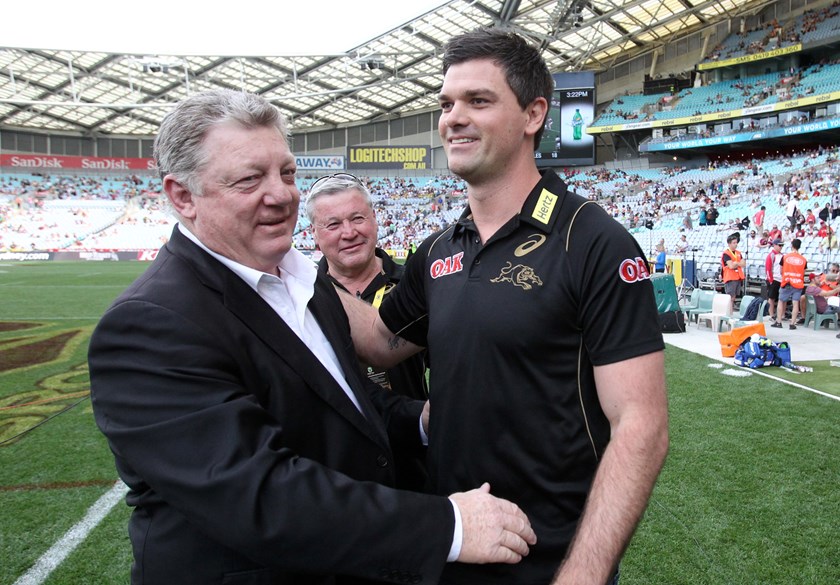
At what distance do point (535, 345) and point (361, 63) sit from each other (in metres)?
38.4

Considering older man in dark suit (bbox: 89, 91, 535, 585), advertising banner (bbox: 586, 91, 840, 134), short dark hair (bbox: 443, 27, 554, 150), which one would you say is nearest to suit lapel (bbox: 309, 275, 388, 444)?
older man in dark suit (bbox: 89, 91, 535, 585)

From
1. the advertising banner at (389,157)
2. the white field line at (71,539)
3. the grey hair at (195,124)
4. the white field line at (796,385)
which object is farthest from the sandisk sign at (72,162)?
the grey hair at (195,124)

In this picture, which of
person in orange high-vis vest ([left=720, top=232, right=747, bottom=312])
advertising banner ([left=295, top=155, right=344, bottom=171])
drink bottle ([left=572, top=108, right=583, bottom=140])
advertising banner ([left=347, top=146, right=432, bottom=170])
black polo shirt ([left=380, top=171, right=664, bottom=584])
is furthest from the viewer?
advertising banner ([left=295, top=155, right=344, bottom=171])

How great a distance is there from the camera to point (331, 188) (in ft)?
10.8

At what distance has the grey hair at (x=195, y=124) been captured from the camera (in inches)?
58.7

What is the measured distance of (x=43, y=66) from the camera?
128ft

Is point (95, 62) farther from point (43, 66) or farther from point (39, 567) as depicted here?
point (39, 567)

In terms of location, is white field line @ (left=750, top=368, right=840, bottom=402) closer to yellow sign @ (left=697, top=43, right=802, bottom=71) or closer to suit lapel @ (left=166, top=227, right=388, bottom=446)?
suit lapel @ (left=166, top=227, right=388, bottom=446)

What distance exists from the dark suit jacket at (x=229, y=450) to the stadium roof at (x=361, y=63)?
34418 millimetres

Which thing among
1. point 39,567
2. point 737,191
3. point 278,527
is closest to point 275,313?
point 278,527

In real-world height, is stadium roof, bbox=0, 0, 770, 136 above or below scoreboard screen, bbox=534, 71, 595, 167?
above

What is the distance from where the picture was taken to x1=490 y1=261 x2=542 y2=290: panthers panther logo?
1.69 m

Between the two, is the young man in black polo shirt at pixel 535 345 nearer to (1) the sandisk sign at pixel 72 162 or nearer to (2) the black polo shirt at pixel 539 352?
(2) the black polo shirt at pixel 539 352

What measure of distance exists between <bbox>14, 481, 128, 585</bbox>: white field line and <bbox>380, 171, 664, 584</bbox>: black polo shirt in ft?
9.49
